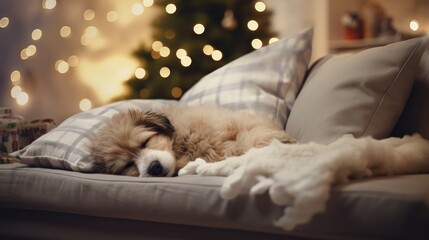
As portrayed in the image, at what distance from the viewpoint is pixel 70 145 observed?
2053 millimetres

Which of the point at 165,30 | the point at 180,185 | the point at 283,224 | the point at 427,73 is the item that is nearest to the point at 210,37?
the point at 165,30

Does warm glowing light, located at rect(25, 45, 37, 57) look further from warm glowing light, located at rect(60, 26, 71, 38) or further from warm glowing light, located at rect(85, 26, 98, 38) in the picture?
warm glowing light, located at rect(85, 26, 98, 38)

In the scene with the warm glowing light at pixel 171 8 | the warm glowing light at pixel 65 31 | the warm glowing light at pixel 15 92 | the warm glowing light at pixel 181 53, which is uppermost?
the warm glowing light at pixel 171 8

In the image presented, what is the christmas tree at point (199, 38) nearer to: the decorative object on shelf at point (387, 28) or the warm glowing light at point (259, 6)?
the warm glowing light at point (259, 6)

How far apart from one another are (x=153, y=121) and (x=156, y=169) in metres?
0.27

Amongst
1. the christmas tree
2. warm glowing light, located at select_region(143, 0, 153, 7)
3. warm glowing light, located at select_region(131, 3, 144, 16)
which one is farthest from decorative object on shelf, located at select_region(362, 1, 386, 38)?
warm glowing light, located at select_region(131, 3, 144, 16)

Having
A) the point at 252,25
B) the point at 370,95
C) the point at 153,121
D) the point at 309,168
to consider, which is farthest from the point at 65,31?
the point at 309,168

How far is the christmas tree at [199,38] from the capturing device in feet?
12.3

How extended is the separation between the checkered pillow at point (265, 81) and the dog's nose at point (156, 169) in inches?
26.5

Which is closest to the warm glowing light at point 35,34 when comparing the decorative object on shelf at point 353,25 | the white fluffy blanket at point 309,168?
the decorative object on shelf at point 353,25

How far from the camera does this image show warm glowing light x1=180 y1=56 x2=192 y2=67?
148 inches

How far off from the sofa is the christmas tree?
126cm

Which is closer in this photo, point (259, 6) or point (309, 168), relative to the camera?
point (309, 168)

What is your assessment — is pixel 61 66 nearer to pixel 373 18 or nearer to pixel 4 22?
pixel 4 22
